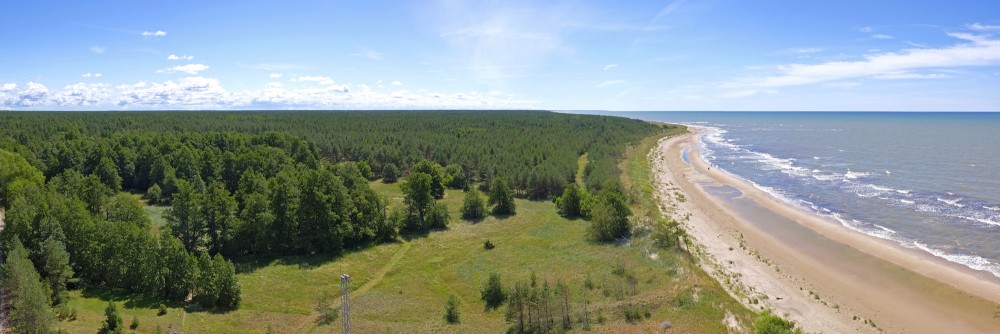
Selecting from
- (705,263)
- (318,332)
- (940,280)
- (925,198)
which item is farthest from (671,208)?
(318,332)

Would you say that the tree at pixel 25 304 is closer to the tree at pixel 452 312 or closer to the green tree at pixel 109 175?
the tree at pixel 452 312

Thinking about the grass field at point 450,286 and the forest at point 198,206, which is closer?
the grass field at point 450,286

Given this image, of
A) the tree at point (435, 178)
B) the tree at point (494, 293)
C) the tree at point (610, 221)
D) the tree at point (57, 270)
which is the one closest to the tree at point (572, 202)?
the tree at point (610, 221)

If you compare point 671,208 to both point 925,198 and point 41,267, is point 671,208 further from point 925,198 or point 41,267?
point 41,267

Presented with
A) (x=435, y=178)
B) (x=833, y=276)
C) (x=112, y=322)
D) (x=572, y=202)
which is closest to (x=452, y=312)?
(x=112, y=322)

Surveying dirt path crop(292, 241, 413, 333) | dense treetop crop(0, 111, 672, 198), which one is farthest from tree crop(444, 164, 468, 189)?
dirt path crop(292, 241, 413, 333)

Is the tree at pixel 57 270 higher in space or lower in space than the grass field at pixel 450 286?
higher

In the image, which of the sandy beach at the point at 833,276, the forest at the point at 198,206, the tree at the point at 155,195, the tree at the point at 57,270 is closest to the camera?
the tree at the point at 57,270
